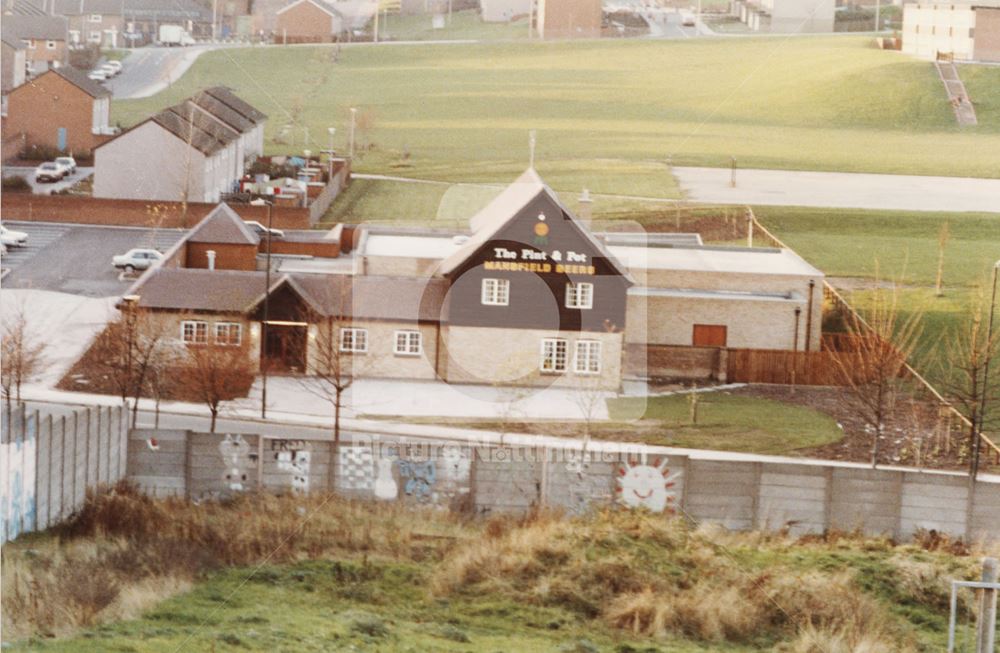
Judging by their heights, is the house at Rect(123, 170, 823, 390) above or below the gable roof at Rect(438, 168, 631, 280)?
below

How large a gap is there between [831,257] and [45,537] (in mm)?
2742

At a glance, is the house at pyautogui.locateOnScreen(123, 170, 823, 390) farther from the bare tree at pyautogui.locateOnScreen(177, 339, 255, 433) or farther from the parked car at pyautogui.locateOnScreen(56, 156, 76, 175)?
the parked car at pyautogui.locateOnScreen(56, 156, 76, 175)

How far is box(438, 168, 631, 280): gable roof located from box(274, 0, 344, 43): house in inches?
34.6

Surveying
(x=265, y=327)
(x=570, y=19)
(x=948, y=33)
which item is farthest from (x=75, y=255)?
(x=948, y=33)

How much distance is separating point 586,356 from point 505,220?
0.51 m

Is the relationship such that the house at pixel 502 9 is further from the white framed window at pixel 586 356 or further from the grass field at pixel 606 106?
the white framed window at pixel 586 356

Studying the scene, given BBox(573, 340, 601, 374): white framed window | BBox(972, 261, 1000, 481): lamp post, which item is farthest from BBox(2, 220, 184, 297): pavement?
BBox(972, 261, 1000, 481): lamp post

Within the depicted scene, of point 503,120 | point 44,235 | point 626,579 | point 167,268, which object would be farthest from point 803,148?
point 44,235

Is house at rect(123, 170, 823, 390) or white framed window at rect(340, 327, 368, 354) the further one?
white framed window at rect(340, 327, 368, 354)

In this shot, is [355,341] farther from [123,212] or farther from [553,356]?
[123,212]

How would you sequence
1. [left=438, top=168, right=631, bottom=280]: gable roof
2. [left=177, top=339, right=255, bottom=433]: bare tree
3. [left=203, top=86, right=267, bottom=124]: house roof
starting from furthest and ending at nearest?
[left=203, top=86, right=267, bottom=124]: house roof < [left=177, top=339, right=255, bottom=433]: bare tree < [left=438, top=168, right=631, bottom=280]: gable roof

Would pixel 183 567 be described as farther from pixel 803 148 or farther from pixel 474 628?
pixel 803 148

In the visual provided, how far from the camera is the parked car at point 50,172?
247 inches

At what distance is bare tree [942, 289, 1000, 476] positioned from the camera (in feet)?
20.4
